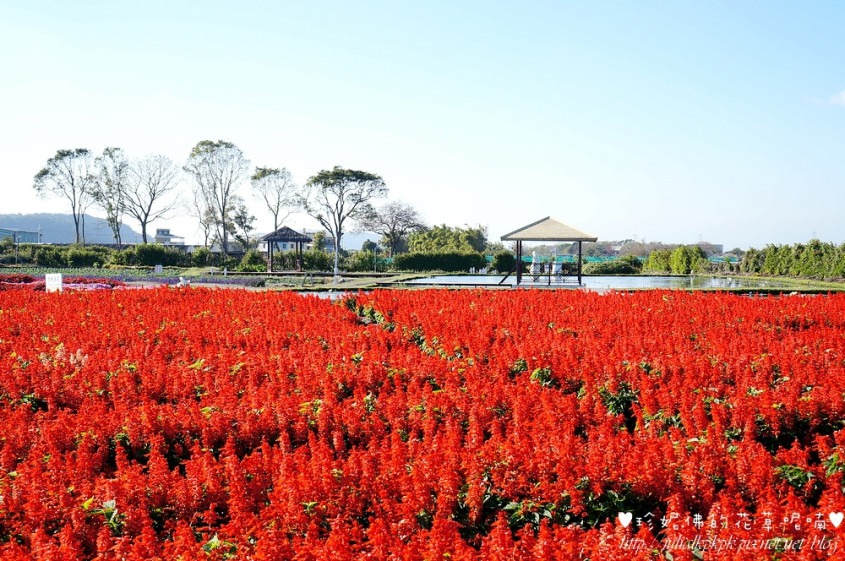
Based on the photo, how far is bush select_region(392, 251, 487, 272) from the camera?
4166 centimetres

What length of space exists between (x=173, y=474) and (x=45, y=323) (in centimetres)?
702

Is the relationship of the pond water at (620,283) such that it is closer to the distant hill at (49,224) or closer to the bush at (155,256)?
the bush at (155,256)

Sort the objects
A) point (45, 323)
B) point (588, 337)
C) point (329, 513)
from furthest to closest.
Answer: point (45, 323) → point (588, 337) → point (329, 513)

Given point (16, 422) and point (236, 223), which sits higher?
point (236, 223)

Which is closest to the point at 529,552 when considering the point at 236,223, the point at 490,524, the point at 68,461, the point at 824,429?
the point at 490,524

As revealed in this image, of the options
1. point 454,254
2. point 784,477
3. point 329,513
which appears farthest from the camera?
point 454,254

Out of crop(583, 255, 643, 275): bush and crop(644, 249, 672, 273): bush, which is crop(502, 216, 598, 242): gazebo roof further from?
crop(644, 249, 672, 273): bush

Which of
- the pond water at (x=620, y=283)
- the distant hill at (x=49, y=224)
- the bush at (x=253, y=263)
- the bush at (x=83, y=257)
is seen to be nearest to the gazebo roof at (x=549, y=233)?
the pond water at (x=620, y=283)

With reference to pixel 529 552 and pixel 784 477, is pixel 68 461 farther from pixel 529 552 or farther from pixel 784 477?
pixel 784 477

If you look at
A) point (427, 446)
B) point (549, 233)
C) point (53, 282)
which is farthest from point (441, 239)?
point (427, 446)

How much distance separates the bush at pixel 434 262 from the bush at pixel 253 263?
790 cm

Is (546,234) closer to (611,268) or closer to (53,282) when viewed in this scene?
(53,282)

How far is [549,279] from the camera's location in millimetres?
24609

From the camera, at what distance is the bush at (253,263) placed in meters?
38.1
